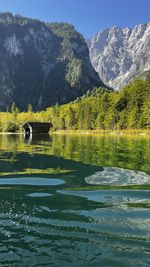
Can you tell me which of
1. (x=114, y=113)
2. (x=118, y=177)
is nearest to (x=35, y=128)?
(x=114, y=113)

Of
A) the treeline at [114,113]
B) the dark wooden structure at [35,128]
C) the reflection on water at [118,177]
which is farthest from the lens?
the dark wooden structure at [35,128]

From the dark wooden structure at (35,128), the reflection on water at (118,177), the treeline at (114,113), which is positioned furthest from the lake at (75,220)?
the dark wooden structure at (35,128)

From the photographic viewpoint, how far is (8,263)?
297 inches

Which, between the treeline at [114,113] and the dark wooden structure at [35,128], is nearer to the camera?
the treeline at [114,113]

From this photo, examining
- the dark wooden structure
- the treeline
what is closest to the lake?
the treeline

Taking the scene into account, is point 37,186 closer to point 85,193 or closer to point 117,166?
point 85,193

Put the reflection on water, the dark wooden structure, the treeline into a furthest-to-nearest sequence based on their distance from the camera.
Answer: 1. the dark wooden structure
2. the treeline
3. the reflection on water

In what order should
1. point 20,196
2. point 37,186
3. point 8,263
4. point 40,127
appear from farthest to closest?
point 40,127
point 37,186
point 20,196
point 8,263

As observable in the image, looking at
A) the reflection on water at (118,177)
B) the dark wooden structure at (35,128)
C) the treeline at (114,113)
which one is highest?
the treeline at (114,113)

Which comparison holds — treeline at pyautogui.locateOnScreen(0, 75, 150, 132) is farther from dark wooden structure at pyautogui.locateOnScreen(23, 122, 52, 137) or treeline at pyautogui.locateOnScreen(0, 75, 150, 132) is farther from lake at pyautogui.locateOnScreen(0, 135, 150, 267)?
lake at pyautogui.locateOnScreen(0, 135, 150, 267)

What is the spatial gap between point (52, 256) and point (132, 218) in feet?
11.8

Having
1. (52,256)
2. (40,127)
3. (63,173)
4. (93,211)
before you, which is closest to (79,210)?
(93,211)

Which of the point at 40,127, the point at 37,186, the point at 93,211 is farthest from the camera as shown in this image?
the point at 40,127

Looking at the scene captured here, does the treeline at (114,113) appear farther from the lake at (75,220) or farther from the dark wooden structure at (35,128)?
the lake at (75,220)
